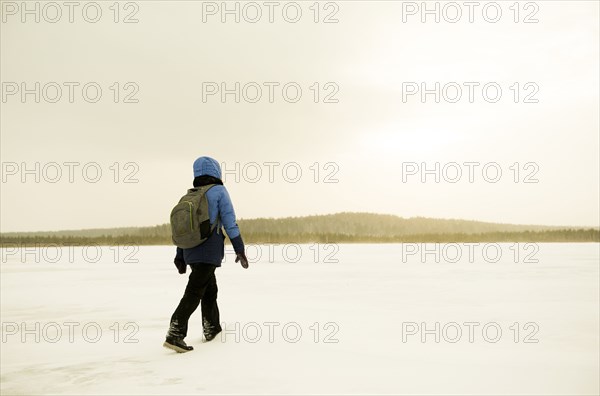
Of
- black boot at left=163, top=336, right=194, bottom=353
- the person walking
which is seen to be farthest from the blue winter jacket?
black boot at left=163, top=336, right=194, bottom=353

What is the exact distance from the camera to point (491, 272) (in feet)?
42.7

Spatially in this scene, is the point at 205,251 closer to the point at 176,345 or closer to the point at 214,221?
the point at 214,221

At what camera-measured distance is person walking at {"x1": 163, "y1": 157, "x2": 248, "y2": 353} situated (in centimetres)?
491

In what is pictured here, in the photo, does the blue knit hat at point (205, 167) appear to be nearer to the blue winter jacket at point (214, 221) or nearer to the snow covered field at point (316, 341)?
the blue winter jacket at point (214, 221)

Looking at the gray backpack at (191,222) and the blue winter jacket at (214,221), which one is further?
the blue winter jacket at (214,221)

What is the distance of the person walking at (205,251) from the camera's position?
4.91 metres

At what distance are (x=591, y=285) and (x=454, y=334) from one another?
5.73 m

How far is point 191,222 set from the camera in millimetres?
4812

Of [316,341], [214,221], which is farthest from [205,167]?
[316,341]

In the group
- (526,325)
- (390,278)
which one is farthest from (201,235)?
(390,278)

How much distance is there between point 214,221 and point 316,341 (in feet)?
5.00

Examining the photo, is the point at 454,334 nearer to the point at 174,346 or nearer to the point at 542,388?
the point at 542,388

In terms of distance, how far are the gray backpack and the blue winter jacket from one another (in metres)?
0.07

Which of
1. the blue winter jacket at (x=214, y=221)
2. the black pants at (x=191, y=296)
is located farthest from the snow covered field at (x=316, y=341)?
the blue winter jacket at (x=214, y=221)
